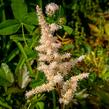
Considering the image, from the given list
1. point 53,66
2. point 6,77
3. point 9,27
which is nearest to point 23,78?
point 6,77

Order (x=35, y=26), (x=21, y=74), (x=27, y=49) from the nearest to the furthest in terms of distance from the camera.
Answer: (x=21, y=74) < (x=27, y=49) < (x=35, y=26)

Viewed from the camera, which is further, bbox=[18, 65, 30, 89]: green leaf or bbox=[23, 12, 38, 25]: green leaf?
bbox=[23, 12, 38, 25]: green leaf

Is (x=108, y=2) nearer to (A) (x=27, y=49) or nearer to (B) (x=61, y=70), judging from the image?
(A) (x=27, y=49)

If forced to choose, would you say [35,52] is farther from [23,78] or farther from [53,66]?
[53,66]

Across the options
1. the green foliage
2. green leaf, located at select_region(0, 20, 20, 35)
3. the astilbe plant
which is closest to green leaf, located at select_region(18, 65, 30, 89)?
the green foliage

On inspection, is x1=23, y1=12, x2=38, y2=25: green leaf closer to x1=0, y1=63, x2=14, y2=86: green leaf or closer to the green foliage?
the green foliage

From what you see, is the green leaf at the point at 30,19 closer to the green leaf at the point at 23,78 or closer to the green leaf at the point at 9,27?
the green leaf at the point at 9,27

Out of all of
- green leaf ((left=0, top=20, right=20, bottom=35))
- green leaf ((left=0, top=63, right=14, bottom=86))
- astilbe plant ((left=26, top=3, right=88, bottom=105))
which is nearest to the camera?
astilbe plant ((left=26, top=3, right=88, bottom=105))

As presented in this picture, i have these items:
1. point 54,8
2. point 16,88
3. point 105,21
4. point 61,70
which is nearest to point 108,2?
point 105,21

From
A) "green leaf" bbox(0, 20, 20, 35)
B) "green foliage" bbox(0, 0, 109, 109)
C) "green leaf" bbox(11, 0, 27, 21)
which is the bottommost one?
"green foliage" bbox(0, 0, 109, 109)
